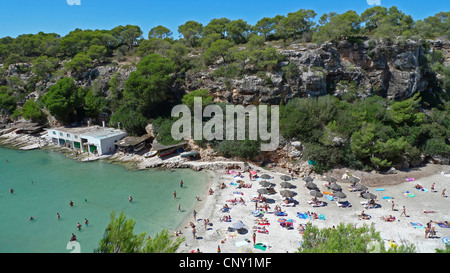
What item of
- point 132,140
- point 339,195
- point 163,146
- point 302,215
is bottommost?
point 302,215

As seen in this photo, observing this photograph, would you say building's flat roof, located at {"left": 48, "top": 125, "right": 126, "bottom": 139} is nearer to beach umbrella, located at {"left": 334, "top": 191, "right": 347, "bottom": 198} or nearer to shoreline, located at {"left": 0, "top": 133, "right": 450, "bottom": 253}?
shoreline, located at {"left": 0, "top": 133, "right": 450, "bottom": 253}

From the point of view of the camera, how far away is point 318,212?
2050cm

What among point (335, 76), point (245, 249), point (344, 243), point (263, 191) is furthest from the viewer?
point (335, 76)

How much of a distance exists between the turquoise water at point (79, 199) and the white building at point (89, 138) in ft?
10.2

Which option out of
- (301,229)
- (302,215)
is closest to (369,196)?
(302,215)

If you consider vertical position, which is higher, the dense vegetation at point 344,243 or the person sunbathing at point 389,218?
the dense vegetation at point 344,243

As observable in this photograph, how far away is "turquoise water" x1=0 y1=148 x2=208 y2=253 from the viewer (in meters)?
18.9

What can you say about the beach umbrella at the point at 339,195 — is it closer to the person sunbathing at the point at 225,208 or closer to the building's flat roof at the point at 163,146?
the person sunbathing at the point at 225,208

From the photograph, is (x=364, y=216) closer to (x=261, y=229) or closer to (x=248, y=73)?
(x=261, y=229)

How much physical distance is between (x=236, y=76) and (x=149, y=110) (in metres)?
14.5

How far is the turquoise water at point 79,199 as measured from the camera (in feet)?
62.0

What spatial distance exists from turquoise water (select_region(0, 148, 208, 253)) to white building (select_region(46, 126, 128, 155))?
3112mm

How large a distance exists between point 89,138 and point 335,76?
37.2 m

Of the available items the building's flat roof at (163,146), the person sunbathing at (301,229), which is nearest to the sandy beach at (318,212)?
the person sunbathing at (301,229)
